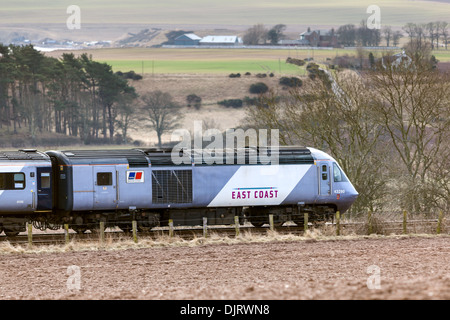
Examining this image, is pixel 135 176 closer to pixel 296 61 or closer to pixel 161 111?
pixel 161 111

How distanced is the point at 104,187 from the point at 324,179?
881cm

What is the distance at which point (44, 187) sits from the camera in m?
26.6

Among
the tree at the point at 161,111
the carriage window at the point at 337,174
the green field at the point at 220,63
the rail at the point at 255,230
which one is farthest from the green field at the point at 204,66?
the rail at the point at 255,230

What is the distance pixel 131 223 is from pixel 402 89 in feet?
67.7

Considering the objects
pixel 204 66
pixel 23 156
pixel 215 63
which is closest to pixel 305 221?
pixel 23 156

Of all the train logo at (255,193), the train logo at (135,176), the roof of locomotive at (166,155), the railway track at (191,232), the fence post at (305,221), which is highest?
the roof of locomotive at (166,155)

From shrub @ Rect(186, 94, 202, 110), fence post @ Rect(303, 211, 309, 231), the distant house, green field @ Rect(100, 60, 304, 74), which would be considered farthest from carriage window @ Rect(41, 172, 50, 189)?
green field @ Rect(100, 60, 304, 74)

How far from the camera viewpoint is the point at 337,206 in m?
30.1

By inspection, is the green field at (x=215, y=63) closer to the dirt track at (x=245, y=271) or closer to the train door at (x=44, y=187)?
the train door at (x=44, y=187)

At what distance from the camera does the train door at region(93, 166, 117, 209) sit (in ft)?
87.5

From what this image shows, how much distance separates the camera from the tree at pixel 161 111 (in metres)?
107

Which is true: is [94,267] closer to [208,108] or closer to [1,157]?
[1,157]

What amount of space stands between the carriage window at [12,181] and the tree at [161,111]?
7196 cm

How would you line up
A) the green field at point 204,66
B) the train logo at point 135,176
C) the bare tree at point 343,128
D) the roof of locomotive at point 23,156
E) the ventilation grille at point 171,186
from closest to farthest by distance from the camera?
1. the roof of locomotive at point 23,156
2. the train logo at point 135,176
3. the ventilation grille at point 171,186
4. the bare tree at point 343,128
5. the green field at point 204,66
